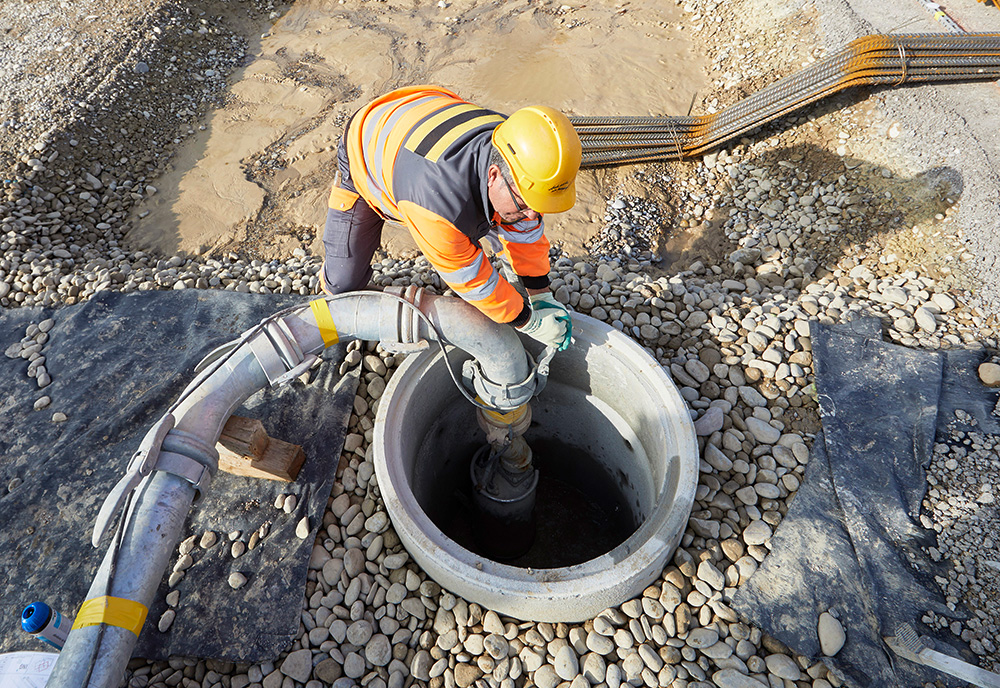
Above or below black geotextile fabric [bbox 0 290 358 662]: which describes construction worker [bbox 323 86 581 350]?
above

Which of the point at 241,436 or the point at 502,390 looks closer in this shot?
the point at 241,436

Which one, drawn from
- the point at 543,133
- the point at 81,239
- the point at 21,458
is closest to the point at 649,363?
the point at 543,133

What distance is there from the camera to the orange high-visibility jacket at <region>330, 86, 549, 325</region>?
2150mm

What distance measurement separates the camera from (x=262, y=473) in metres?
2.71

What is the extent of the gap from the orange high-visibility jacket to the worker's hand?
100 mm

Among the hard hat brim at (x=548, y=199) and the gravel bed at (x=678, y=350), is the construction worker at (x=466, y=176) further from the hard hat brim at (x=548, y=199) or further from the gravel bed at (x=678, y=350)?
the gravel bed at (x=678, y=350)

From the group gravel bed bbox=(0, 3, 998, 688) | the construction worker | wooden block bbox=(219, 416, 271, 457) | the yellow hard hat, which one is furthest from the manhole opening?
the yellow hard hat

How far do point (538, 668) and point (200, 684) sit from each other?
143cm

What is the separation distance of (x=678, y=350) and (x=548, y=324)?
1.06 m

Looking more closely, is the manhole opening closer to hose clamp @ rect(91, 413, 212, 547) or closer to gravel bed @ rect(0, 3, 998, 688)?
gravel bed @ rect(0, 3, 998, 688)

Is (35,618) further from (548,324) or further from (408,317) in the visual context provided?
(548,324)

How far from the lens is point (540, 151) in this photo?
77.3 inches

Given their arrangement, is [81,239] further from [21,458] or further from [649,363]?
[649,363]

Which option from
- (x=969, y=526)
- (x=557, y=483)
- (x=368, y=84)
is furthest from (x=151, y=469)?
(x=368, y=84)
